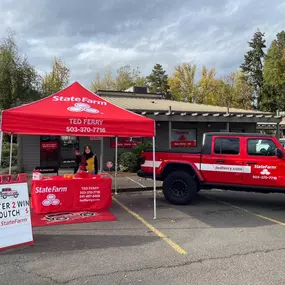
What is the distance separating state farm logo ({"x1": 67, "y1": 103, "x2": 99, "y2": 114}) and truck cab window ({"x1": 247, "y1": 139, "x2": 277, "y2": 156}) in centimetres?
392

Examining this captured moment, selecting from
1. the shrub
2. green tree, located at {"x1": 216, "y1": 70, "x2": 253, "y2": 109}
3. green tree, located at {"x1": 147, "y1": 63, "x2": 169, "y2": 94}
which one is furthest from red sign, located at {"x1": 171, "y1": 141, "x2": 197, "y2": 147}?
green tree, located at {"x1": 147, "y1": 63, "x2": 169, "y2": 94}

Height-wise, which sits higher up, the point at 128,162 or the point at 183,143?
the point at 183,143

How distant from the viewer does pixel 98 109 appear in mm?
7629

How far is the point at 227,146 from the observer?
854 cm

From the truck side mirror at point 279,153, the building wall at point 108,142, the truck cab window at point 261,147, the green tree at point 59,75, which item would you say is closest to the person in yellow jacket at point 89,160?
the truck cab window at point 261,147

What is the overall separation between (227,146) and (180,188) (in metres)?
1.65

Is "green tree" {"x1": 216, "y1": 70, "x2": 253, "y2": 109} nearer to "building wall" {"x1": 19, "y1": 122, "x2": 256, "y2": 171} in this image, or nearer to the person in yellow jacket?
"building wall" {"x1": 19, "y1": 122, "x2": 256, "y2": 171}

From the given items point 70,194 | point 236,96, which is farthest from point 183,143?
point 236,96

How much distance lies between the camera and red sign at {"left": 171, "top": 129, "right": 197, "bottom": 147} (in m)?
18.5

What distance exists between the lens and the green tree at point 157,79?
217 feet

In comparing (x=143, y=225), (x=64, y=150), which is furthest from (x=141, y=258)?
(x=64, y=150)

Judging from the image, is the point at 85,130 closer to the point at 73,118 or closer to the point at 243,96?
the point at 73,118

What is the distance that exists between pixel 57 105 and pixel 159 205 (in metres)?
3.72

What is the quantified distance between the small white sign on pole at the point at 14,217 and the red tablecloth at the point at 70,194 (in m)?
1.91
